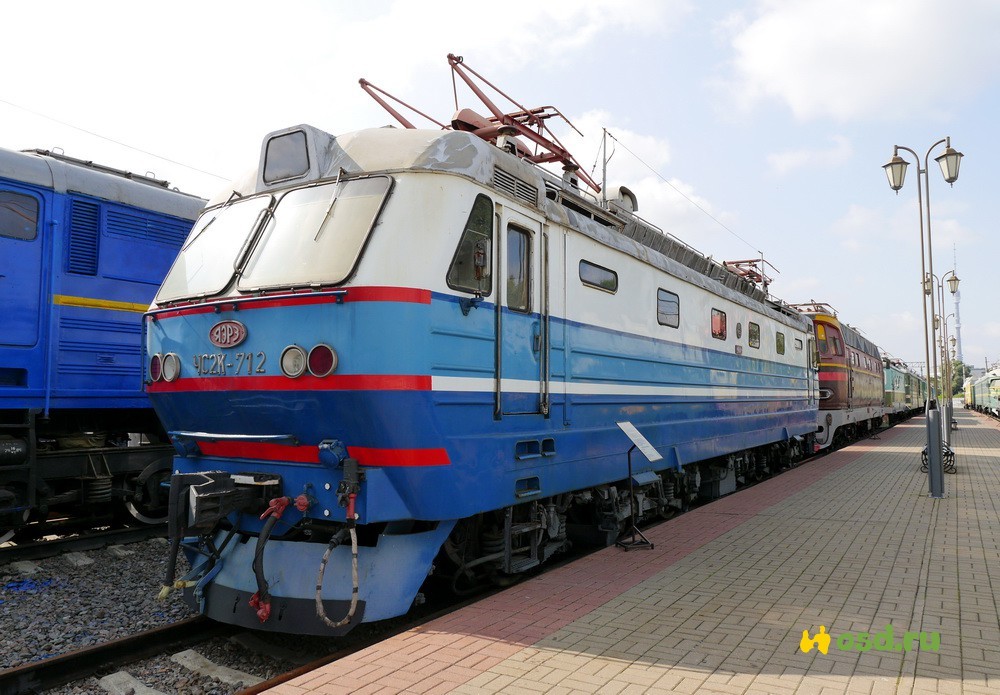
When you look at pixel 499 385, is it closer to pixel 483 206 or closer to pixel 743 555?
pixel 483 206

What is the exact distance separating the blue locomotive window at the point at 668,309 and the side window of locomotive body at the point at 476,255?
3.51 meters

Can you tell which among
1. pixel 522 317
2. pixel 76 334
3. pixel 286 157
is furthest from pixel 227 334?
pixel 76 334

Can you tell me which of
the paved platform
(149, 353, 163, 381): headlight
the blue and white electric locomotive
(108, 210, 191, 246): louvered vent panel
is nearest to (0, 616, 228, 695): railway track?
the blue and white electric locomotive

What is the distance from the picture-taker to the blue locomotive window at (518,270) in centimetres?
570

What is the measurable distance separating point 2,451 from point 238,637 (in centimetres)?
341

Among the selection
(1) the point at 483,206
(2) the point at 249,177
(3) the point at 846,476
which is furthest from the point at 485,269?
(3) the point at 846,476

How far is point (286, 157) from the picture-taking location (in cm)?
557

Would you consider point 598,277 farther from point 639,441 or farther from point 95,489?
point 95,489

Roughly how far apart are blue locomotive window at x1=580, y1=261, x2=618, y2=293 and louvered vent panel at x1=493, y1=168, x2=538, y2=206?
0.95 meters

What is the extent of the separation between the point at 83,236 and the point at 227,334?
13.6 ft

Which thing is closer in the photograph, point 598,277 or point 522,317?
point 522,317

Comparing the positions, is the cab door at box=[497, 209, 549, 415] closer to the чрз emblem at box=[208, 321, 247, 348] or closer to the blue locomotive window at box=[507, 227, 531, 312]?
the blue locomotive window at box=[507, 227, 531, 312]

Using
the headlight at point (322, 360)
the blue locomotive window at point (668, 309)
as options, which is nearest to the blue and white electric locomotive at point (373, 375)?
the headlight at point (322, 360)
